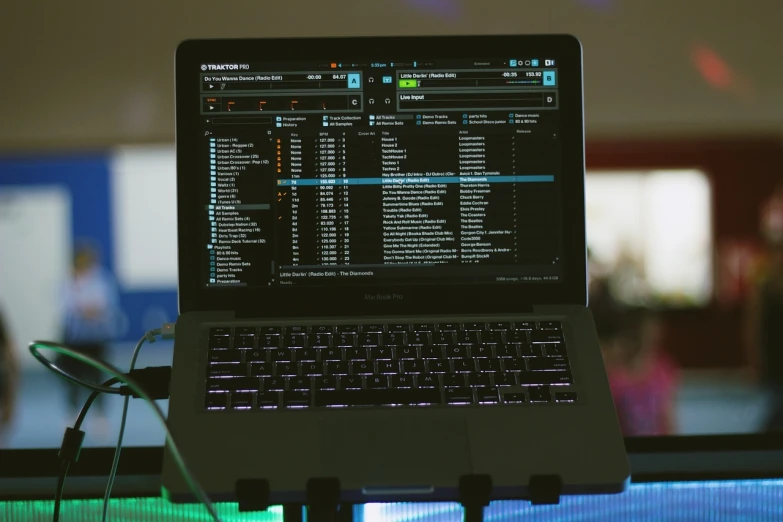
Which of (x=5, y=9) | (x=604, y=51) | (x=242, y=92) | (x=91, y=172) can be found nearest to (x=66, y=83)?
(x=5, y=9)

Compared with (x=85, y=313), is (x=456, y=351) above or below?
above

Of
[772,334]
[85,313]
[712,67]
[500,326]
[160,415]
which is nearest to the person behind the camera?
[160,415]

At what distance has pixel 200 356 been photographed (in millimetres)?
756

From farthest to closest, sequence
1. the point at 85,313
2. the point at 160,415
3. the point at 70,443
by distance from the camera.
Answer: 1. the point at 85,313
2. the point at 70,443
3. the point at 160,415

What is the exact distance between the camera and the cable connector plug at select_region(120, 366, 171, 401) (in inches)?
29.1

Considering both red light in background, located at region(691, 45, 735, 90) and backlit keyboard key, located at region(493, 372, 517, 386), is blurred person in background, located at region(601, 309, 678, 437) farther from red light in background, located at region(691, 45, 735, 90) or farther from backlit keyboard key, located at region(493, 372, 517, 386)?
backlit keyboard key, located at region(493, 372, 517, 386)

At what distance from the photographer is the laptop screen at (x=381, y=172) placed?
841 mm

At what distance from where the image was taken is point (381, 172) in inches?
33.4

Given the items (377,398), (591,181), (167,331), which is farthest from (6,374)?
(591,181)

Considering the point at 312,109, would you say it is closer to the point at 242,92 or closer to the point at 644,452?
the point at 242,92

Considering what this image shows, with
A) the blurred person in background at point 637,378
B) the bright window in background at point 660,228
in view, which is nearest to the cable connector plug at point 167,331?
the blurred person in background at point 637,378

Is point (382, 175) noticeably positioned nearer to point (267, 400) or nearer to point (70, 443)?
point (267, 400)

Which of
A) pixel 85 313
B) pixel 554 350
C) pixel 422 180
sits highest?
pixel 422 180

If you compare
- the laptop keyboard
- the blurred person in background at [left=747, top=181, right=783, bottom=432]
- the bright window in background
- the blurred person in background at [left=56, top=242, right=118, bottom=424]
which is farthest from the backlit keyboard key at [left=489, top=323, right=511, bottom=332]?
the bright window in background
